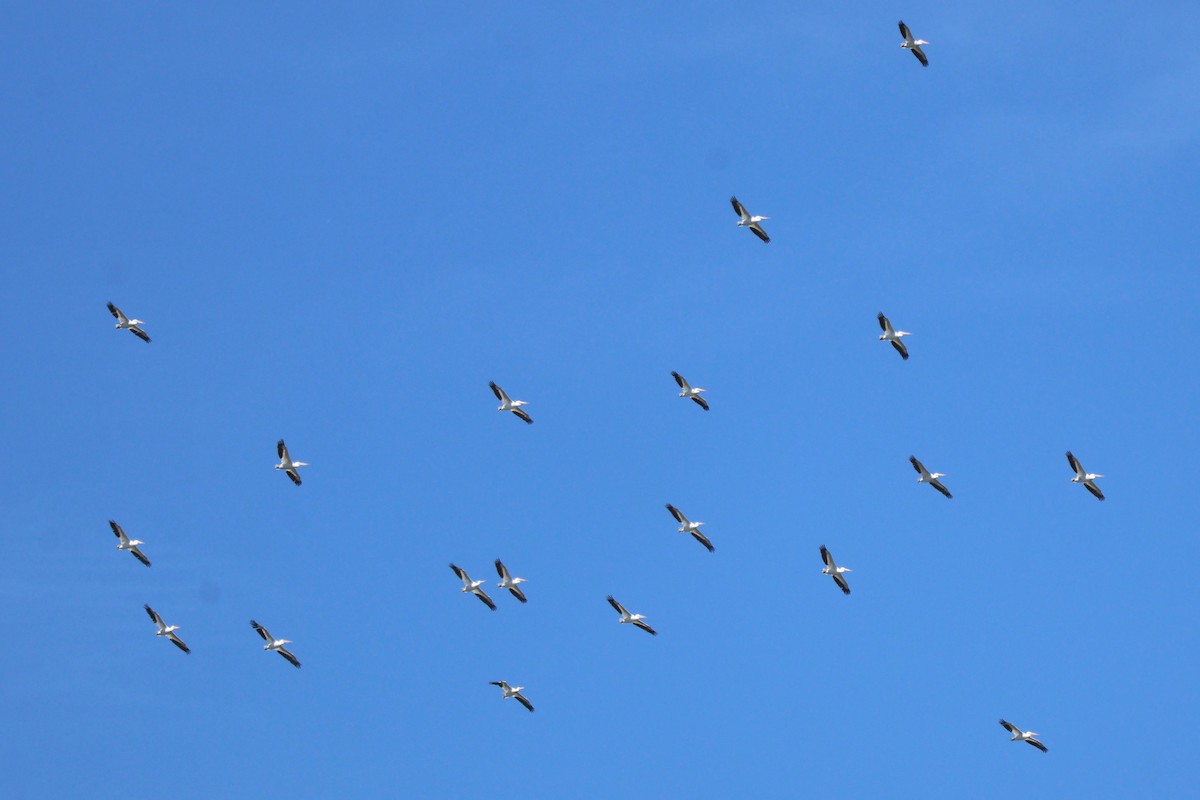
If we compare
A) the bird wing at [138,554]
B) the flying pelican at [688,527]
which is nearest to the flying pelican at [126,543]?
the bird wing at [138,554]

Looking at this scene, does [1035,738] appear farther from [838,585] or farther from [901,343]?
[901,343]

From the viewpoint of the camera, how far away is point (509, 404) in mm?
109500

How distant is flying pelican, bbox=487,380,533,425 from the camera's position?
109 meters

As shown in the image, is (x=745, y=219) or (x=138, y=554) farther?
(x=138, y=554)

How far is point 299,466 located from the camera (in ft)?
364

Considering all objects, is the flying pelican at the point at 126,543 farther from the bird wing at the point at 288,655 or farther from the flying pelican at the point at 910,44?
the flying pelican at the point at 910,44

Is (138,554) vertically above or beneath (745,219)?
beneath

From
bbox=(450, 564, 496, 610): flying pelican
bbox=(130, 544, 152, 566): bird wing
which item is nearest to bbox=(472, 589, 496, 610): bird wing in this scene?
bbox=(450, 564, 496, 610): flying pelican

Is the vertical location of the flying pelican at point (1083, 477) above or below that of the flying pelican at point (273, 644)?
above

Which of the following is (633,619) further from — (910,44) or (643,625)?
(910,44)

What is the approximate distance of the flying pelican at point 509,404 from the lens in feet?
357

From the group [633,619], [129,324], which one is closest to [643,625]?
[633,619]

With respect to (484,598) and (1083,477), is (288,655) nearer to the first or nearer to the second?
(484,598)

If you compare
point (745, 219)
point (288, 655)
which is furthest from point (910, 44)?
point (288, 655)
